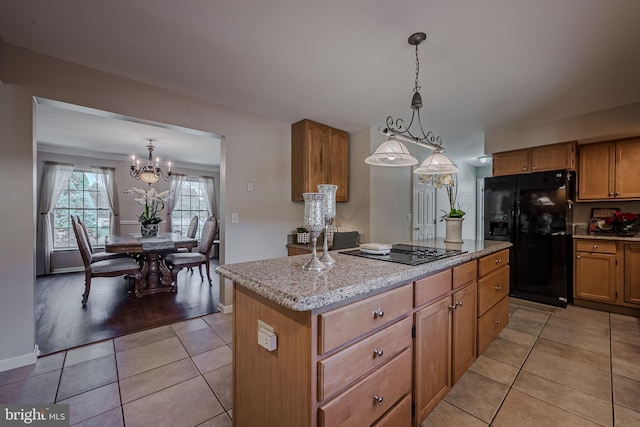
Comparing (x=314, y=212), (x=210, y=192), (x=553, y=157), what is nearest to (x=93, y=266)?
(x=314, y=212)

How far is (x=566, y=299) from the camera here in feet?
10.9

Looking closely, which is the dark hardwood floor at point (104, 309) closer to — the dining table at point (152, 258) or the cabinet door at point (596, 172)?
the dining table at point (152, 258)

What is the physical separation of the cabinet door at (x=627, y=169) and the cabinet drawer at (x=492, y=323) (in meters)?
2.25

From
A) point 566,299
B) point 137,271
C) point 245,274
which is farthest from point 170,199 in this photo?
point 566,299

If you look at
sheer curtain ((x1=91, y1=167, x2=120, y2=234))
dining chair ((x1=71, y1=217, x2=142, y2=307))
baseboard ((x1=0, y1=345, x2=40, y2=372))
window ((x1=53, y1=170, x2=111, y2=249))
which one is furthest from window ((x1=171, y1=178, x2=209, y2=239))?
baseboard ((x1=0, y1=345, x2=40, y2=372))

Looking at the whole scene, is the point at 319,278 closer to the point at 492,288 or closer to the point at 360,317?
the point at 360,317

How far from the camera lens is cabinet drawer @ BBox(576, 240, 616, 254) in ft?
10.3

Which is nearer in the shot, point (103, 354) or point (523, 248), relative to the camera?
point (103, 354)

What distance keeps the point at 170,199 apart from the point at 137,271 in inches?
126

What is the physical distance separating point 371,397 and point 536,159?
4.07m

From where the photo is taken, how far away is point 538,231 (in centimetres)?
347

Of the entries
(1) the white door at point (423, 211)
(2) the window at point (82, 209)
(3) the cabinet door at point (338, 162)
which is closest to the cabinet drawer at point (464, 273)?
(3) the cabinet door at point (338, 162)

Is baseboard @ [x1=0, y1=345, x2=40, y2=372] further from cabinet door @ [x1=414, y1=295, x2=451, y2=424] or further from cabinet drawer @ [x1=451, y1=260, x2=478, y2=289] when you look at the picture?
cabinet drawer @ [x1=451, y1=260, x2=478, y2=289]

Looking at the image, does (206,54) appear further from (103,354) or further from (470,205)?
(470,205)
